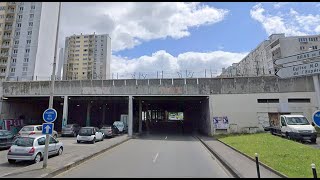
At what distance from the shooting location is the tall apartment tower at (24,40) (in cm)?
6912

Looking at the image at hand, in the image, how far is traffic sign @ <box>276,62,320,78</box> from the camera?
6.94 meters

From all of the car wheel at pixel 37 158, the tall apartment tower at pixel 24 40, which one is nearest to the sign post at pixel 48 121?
the car wheel at pixel 37 158

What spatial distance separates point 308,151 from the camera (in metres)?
14.4

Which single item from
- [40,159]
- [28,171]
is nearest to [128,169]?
[28,171]

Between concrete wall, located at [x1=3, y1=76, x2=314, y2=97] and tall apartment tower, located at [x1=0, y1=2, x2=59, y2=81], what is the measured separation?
36.1m

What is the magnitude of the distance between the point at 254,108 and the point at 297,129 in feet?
32.4

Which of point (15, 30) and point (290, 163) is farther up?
point (15, 30)

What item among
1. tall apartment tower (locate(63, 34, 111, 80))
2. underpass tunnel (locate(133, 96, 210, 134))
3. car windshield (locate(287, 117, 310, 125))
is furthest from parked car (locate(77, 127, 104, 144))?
tall apartment tower (locate(63, 34, 111, 80))

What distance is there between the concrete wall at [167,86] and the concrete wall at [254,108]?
64cm

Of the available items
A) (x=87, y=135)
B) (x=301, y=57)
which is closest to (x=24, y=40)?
(x=87, y=135)

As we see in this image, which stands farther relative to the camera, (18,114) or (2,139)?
(18,114)

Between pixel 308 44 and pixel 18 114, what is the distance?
238 feet

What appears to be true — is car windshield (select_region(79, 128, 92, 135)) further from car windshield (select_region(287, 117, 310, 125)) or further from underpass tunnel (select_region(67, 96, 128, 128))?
underpass tunnel (select_region(67, 96, 128, 128))

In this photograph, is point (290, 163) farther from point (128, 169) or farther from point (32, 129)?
point (32, 129)
